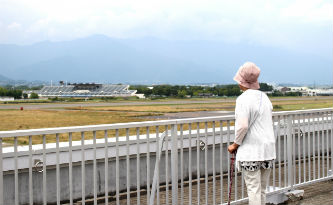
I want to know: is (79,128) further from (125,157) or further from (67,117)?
(67,117)

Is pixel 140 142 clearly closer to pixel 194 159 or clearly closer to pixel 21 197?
pixel 21 197

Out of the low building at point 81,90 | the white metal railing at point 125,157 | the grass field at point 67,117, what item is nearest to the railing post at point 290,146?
the white metal railing at point 125,157

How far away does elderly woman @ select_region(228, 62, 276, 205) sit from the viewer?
3791 millimetres

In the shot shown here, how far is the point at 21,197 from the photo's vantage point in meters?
5.51

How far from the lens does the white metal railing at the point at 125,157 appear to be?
13.1 feet

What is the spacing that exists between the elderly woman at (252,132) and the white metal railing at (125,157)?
1.09 m

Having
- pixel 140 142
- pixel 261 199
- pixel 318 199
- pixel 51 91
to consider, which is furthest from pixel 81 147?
pixel 51 91

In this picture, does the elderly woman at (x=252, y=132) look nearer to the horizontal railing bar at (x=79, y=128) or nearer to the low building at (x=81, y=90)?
the horizontal railing bar at (x=79, y=128)

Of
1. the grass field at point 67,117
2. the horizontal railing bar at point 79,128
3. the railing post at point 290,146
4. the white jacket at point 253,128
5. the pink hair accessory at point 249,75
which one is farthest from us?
the grass field at point 67,117

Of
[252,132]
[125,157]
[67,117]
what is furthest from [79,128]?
[67,117]

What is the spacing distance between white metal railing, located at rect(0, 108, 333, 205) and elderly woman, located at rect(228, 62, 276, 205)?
109 centimetres

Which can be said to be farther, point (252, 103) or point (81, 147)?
point (81, 147)

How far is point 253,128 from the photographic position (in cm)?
383

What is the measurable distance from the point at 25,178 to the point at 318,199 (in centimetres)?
388
